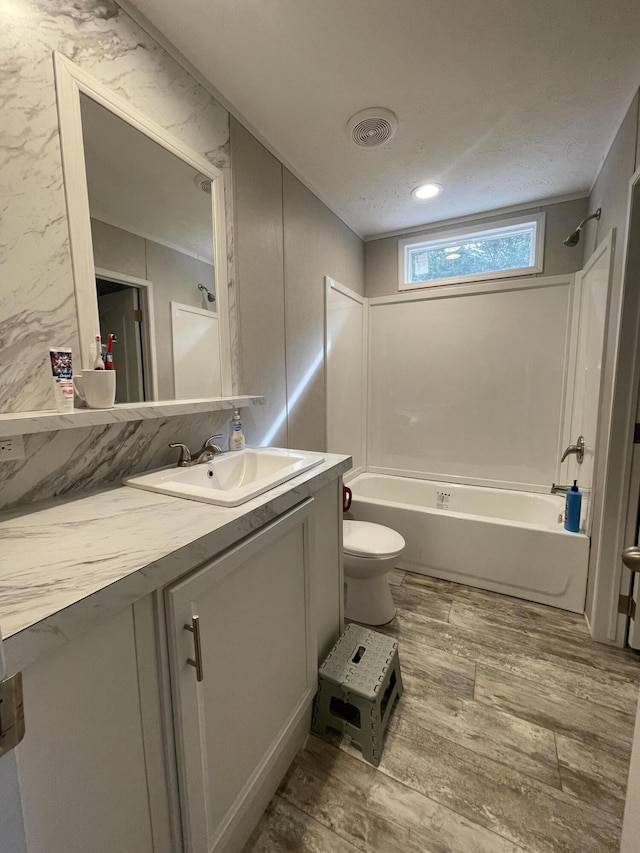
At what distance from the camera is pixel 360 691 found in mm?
1273

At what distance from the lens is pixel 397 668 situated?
1500 millimetres

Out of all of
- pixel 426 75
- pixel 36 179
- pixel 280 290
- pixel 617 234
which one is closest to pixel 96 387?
pixel 36 179

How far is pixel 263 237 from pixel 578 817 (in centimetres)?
248

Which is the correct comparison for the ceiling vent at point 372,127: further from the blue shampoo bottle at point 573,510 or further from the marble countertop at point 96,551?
the blue shampoo bottle at point 573,510

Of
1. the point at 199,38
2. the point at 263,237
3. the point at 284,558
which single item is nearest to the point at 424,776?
the point at 284,558

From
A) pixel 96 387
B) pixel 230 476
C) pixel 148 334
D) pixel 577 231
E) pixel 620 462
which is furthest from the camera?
pixel 577 231

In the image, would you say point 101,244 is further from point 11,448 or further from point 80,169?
point 11,448

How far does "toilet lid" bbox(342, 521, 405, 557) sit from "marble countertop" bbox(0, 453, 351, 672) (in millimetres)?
827

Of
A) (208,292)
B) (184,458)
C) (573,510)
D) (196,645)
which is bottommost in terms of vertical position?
(573,510)

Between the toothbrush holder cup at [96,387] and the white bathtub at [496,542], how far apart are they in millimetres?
1883

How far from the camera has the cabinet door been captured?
80cm

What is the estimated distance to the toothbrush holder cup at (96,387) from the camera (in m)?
1.07

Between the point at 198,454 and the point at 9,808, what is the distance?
1.13m

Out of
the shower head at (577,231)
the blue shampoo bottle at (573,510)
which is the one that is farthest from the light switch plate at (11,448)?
the shower head at (577,231)
